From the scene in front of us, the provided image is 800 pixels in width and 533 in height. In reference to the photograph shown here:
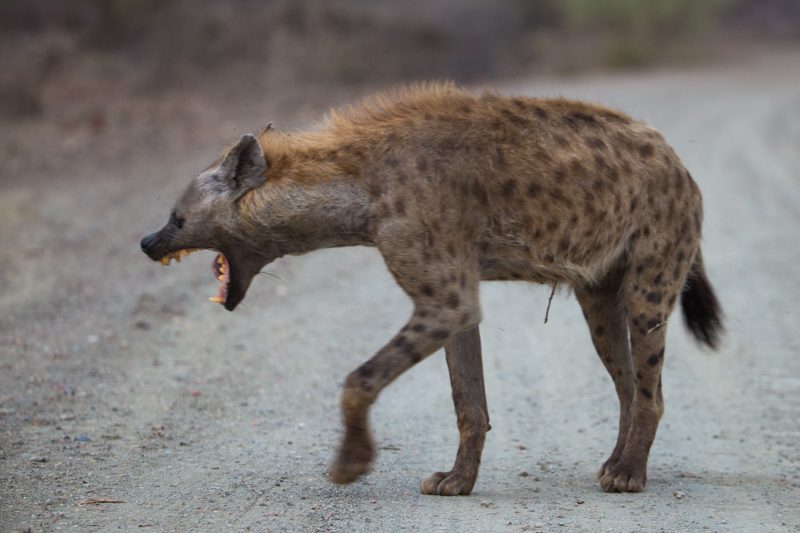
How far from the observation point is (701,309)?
5605 millimetres

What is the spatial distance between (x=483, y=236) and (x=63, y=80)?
14595mm

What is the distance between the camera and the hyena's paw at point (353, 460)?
175 inches

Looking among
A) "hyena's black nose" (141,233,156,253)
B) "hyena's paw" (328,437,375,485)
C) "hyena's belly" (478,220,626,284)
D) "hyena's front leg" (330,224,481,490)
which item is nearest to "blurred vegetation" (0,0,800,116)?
"hyena's black nose" (141,233,156,253)

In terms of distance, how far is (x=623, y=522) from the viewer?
4.39 meters

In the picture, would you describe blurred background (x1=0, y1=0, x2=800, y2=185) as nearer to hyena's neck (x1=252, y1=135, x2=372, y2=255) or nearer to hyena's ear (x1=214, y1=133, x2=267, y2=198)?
Result: hyena's ear (x1=214, y1=133, x2=267, y2=198)

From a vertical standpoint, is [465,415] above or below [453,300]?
below

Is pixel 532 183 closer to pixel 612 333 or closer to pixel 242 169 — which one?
pixel 612 333

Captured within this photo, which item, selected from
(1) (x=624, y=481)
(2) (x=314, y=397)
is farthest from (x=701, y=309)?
(2) (x=314, y=397)

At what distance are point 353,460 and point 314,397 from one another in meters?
1.83

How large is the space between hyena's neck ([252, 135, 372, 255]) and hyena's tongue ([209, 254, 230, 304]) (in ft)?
0.90

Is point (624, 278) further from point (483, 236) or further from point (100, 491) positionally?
point (100, 491)

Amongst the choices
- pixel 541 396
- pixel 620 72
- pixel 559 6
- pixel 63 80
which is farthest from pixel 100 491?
pixel 559 6

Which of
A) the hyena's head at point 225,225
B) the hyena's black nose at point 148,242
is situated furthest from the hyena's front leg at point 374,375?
the hyena's black nose at point 148,242

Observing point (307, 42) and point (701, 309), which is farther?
point (307, 42)
